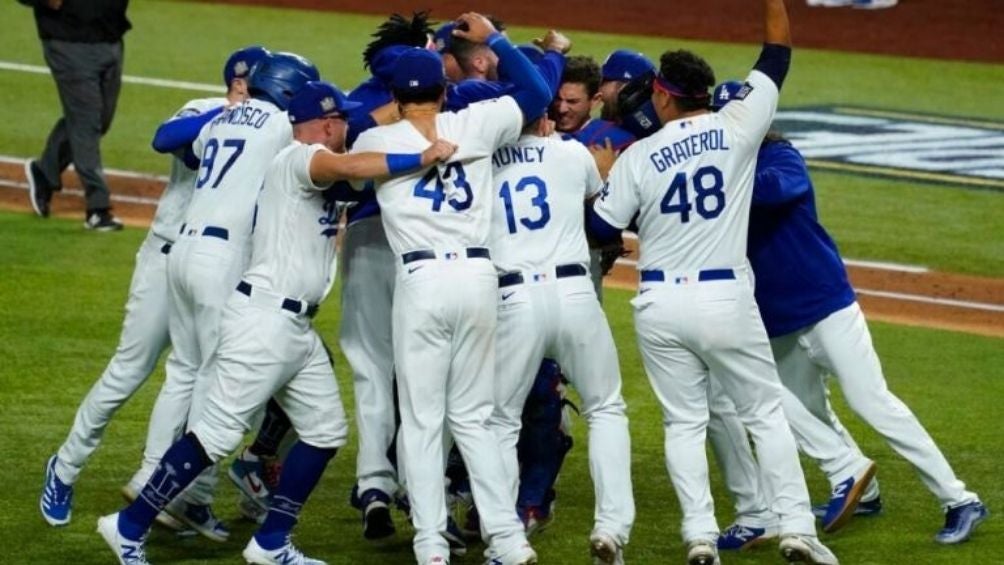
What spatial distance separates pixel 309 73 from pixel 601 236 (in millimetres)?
1287

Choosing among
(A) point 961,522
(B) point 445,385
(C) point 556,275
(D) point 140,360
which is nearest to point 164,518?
(D) point 140,360

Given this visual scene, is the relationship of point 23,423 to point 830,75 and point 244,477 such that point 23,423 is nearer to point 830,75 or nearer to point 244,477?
point 244,477

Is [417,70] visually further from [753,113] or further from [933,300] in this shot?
[933,300]

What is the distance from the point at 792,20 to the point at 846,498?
1616cm

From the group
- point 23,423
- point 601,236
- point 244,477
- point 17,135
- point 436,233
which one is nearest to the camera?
point 436,233

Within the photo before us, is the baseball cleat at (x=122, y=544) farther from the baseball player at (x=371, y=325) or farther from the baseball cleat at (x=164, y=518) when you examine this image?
the baseball player at (x=371, y=325)

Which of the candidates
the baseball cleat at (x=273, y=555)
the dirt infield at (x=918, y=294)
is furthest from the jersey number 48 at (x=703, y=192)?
the dirt infield at (x=918, y=294)

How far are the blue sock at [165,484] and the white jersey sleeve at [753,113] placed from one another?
2.19m

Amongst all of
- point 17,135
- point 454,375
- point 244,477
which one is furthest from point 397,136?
point 17,135

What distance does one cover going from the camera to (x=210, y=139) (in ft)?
24.6

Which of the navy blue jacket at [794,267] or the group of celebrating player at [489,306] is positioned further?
the navy blue jacket at [794,267]

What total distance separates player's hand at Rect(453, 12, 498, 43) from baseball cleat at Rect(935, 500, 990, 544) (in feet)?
8.29

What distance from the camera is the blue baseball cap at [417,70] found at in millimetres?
6910

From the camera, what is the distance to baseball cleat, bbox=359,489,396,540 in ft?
25.0
